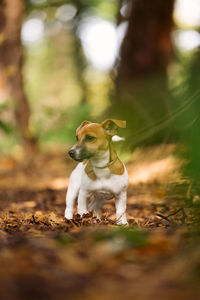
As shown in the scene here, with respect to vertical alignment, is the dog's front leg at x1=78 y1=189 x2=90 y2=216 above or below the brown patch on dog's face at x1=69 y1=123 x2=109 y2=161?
below

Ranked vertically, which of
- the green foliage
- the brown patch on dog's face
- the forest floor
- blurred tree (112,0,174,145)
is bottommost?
the forest floor

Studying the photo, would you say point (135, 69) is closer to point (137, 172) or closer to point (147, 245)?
point (137, 172)

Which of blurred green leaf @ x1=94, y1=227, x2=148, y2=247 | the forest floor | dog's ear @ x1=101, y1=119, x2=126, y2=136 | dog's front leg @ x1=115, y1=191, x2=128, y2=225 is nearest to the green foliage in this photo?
dog's ear @ x1=101, y1=119, x2=126, y2=136

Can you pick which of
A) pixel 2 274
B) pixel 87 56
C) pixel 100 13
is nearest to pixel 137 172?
pixel 2 274

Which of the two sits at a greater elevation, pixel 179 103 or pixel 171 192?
pixel 179 103

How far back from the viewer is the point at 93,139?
10.3ft

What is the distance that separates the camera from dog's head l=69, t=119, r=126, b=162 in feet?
10.1

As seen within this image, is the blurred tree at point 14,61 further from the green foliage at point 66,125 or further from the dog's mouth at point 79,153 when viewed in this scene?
the dog's mouth at point 79,153

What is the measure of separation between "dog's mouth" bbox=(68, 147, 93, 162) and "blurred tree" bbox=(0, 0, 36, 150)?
20.0 feet

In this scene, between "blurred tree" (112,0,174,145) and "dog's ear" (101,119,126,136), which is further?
"blurred tree" (112,0,174,145)

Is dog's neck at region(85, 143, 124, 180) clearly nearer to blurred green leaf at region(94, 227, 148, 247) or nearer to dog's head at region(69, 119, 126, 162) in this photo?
dog's head at region(69, 119, 126, 162)

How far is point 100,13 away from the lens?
19297 mm

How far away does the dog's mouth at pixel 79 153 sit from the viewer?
3.06 metres

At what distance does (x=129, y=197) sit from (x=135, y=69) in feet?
12.8
